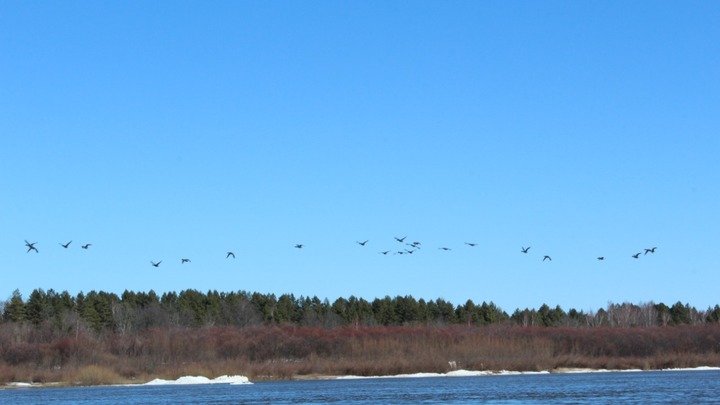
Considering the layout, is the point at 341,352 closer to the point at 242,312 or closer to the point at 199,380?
the point at 199,380

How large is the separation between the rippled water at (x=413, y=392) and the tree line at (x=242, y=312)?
54.8m

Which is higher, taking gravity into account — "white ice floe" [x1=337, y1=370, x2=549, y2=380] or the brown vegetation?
the brown vegetation

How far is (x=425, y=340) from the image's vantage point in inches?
3871

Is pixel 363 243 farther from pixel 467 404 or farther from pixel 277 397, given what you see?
pixel 467 404

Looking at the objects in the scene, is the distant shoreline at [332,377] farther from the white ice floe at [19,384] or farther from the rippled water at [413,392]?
the rippled water at [413,392]

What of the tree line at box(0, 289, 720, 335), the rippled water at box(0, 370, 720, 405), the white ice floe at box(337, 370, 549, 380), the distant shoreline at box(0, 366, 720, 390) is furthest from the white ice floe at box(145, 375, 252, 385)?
the tree line at box(0, 289, 720, 335)

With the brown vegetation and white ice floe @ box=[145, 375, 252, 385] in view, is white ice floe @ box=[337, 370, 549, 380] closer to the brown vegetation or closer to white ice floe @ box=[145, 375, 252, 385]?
the brown vegetation

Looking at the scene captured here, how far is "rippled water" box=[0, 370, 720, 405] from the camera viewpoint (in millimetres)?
52938

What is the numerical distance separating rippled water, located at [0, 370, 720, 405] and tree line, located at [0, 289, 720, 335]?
5485cm

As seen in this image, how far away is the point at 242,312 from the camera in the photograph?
147 m

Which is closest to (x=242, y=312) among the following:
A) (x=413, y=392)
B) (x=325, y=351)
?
(x=325, y=351)

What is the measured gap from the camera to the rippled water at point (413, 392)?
5294cm

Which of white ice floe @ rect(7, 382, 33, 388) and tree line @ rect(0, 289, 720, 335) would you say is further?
tree line @ rect(0, 289, 720, 335)

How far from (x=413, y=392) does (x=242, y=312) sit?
286 ft
